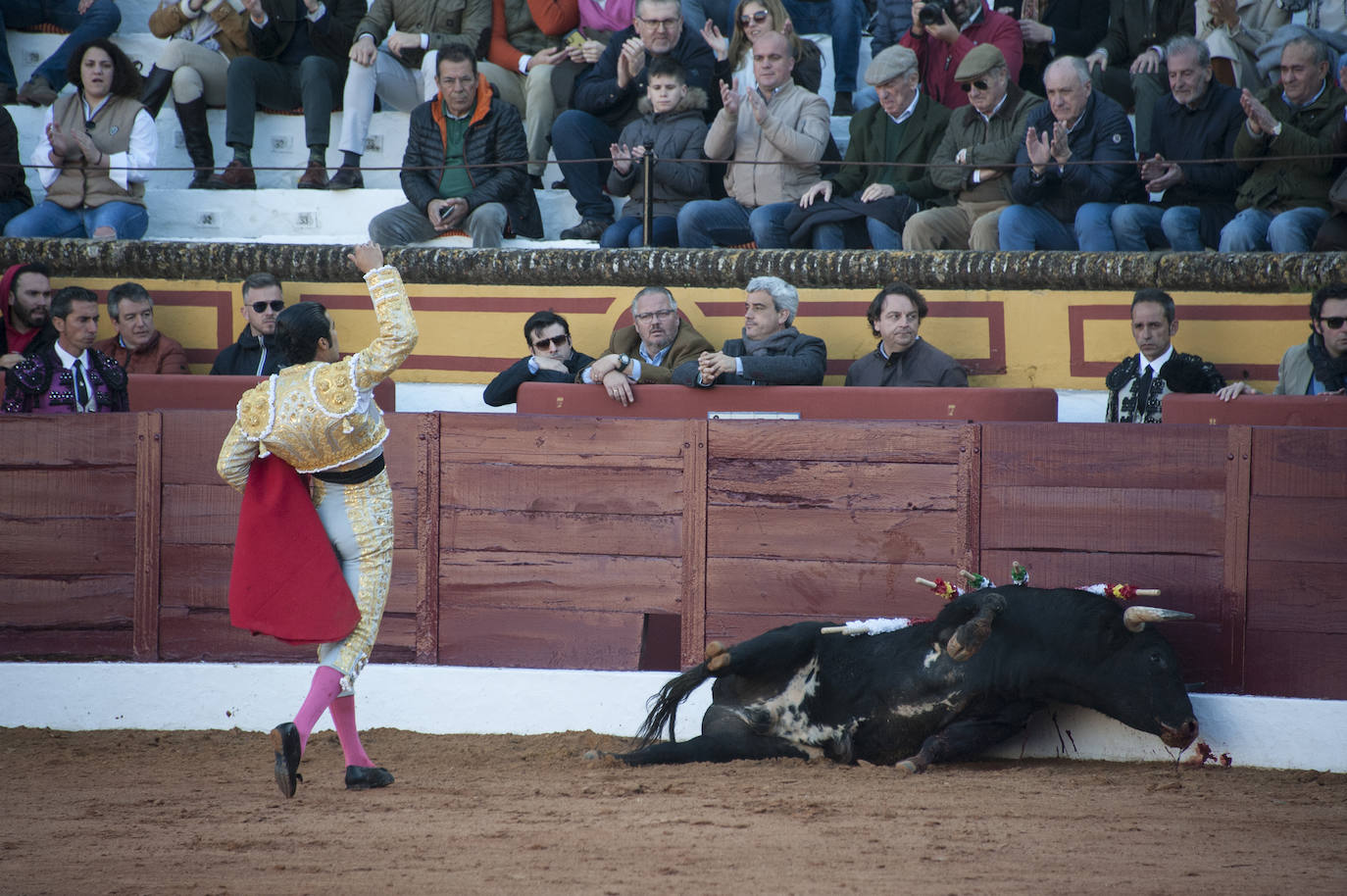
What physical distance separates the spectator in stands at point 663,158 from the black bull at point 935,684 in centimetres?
275

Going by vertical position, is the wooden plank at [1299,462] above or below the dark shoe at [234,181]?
below

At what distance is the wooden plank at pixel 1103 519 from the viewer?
4992mm

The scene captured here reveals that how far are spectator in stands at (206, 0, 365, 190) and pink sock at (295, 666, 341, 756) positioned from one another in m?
4.50

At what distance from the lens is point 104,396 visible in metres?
6.12

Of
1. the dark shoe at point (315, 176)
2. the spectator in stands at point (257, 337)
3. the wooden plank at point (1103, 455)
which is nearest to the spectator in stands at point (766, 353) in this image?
the wooden plank at point (1103, 455)

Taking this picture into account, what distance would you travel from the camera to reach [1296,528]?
490 cm

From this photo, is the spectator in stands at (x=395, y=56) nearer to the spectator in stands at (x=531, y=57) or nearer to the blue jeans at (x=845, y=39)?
the spectator in stands at (x=531, y=57)

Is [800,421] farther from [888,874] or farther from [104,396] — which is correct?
[104,396]

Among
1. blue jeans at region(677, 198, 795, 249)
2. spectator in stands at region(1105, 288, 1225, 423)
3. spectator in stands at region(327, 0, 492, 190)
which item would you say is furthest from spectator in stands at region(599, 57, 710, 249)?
spectator in stands at region(1105, 288, 1225, 423)

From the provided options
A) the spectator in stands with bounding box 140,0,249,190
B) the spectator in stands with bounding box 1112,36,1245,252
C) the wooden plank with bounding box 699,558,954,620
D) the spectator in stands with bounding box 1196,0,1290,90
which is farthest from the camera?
the spectator in stands with bounding box 140,0,249,190

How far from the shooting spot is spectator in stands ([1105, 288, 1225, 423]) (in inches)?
219

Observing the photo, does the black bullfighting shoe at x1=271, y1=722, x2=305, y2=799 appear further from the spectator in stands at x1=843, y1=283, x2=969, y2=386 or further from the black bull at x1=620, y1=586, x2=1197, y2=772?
the spectator in stands at x1=843, y1=283, x2=969, y2=386

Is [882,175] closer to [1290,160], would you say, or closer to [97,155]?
[1290,160]

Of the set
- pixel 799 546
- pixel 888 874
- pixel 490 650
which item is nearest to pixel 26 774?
pixel 490 650
